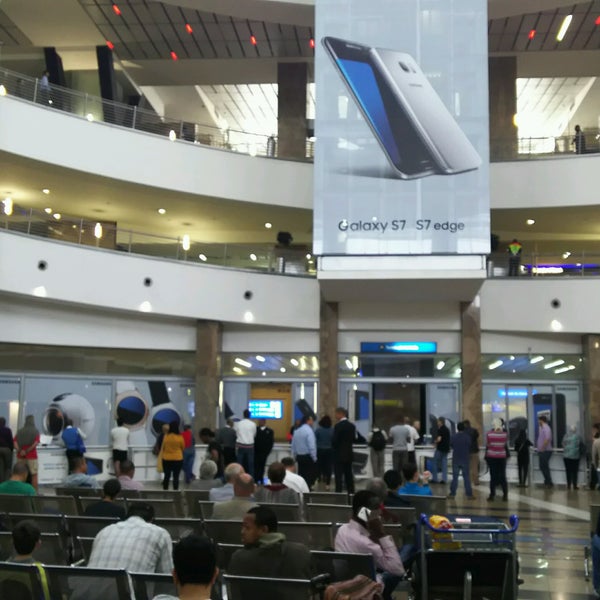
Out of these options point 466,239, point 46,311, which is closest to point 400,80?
point 466,239

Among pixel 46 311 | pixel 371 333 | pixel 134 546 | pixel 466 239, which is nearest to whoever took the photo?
pixel 134 546

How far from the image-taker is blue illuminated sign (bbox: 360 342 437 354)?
2411 centimetres

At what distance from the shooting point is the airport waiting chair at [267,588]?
457cm

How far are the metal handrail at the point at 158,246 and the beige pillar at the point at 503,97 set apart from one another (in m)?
7.05

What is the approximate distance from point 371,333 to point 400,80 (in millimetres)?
6902

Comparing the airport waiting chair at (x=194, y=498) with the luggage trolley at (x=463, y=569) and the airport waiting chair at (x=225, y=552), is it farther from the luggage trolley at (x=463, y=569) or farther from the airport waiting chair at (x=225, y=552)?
the luggage trolley at (x=463, y=569)

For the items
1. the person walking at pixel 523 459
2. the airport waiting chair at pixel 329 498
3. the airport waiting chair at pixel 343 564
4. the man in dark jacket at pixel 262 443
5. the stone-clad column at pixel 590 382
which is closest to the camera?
the airport waiting chair at pixel 343 564

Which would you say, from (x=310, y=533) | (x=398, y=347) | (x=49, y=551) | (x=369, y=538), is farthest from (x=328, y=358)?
(x=49, y=551)

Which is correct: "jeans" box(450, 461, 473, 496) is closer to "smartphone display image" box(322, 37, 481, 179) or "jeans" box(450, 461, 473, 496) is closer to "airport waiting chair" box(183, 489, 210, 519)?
"smartphone display image" box(322, 37, 481, 179)

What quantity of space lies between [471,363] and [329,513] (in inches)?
605

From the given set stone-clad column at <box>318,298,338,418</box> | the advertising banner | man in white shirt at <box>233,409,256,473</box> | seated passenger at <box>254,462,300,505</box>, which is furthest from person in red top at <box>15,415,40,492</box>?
stone-clad column at <box>318,298,338,418</box>

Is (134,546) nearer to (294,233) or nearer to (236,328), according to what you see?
(236,328)

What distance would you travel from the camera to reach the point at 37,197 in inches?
1008

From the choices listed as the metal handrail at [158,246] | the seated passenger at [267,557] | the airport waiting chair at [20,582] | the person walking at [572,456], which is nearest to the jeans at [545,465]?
the person walking at [572,456]
